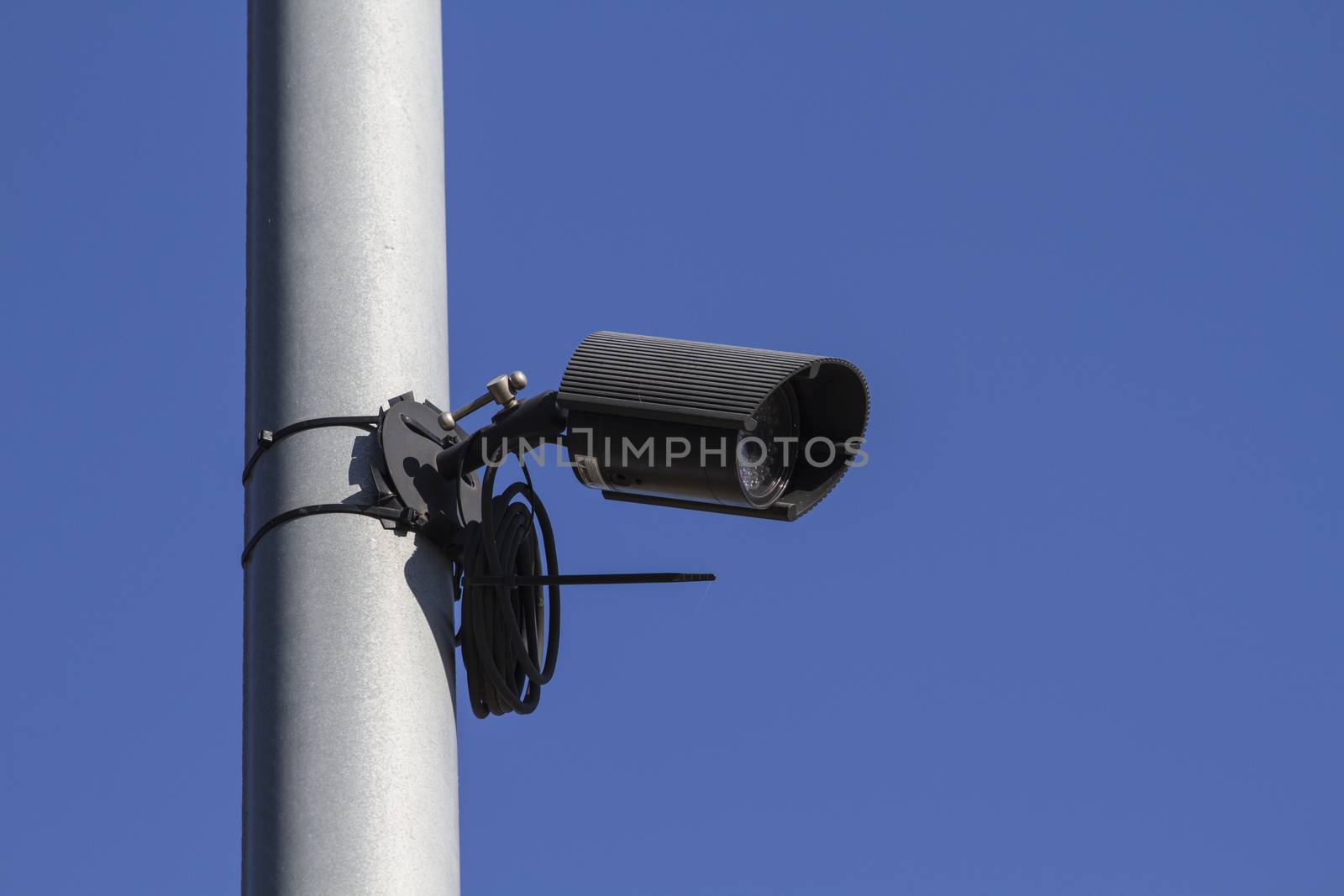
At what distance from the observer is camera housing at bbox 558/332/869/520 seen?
3.86 metres

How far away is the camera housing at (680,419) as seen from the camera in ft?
12.7

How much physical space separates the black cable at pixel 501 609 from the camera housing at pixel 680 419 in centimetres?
23

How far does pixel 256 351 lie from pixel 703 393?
819 mm

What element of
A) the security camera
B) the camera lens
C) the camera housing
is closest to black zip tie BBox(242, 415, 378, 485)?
the security camera

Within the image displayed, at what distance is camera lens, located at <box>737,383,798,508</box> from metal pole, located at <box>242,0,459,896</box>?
579mm

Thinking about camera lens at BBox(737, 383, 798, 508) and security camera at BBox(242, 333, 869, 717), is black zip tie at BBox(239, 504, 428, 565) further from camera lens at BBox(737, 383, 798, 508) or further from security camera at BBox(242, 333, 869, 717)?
camera lens at BBox(737, 383, 798, 508)

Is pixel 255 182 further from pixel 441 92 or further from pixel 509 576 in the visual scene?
pixel 509 576

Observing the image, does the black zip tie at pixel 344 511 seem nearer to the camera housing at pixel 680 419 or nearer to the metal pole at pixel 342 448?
the metal pole at pixel 342 448

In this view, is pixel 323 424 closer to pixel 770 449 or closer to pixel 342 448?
pixel 342 448

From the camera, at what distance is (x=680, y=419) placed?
3.87 metres

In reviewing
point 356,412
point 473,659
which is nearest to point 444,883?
point 473,659

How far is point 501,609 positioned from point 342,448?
48 centimetres

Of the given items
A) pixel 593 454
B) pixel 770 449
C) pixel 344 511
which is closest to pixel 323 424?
pixel 344 511

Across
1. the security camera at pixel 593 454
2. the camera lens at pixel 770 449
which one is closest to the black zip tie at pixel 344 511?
the security camera at pixel 593 454
